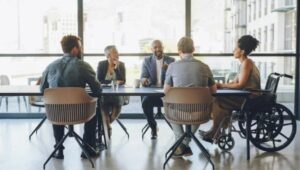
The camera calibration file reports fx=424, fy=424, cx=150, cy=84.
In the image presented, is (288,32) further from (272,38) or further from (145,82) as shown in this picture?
(145,82)

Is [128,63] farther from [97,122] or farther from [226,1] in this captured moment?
[97,122]

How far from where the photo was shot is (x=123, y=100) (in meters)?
5.30

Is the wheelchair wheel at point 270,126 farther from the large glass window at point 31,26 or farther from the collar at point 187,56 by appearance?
the large glass window at point 31,26

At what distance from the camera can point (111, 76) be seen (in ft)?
17.2

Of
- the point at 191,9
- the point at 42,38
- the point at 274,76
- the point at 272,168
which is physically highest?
the point at 191,9

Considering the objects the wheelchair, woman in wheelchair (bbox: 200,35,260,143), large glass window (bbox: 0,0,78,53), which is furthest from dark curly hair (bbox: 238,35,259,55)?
large glass window (bbox: 0,0,78,53)

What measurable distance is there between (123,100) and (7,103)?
2.41 m

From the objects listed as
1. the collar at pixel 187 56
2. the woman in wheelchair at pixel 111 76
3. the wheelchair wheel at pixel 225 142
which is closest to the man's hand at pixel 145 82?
the woman in wheelchair at pixel 111 76

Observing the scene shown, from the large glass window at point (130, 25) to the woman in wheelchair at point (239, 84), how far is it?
88.0 inches

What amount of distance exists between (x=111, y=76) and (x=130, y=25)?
168 cm

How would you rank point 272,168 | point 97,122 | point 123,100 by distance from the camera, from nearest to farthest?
point 272,168 → point 97,122 → point 123,100

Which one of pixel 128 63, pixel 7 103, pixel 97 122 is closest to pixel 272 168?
pixel 97 122

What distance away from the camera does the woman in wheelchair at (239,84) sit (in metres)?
4.38

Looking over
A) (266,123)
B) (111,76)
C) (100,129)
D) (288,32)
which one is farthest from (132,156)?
(288,32)
